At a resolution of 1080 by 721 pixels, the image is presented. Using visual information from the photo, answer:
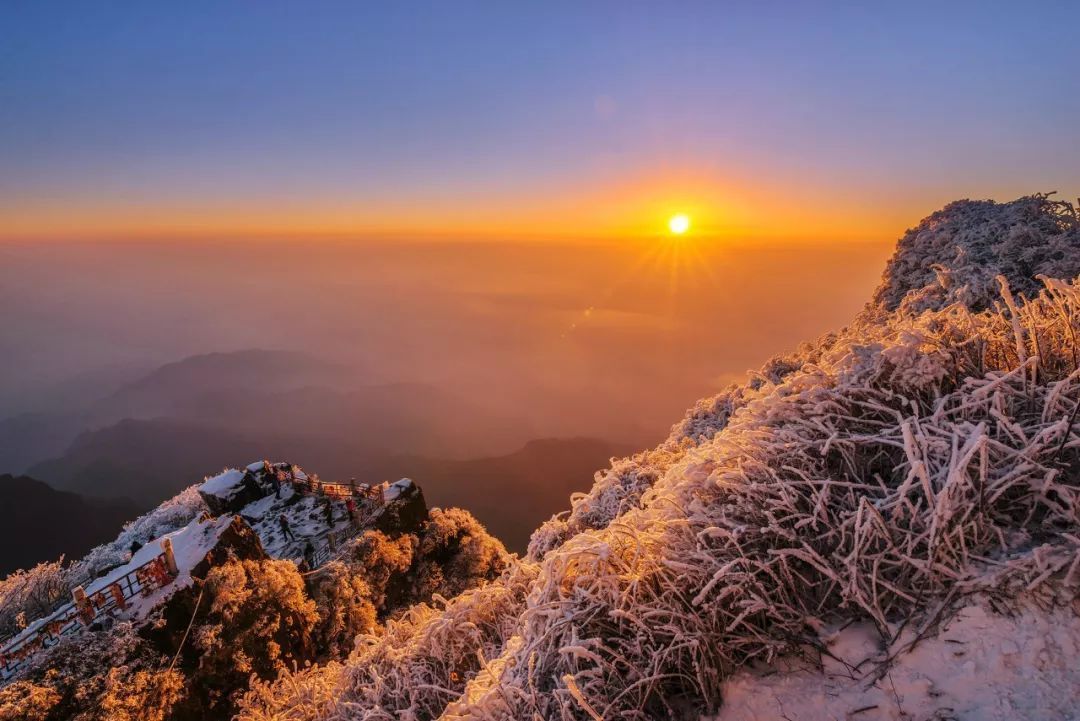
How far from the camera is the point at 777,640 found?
2.97m

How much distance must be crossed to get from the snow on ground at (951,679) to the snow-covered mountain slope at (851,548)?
0.01 meters

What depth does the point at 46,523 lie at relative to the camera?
279ft

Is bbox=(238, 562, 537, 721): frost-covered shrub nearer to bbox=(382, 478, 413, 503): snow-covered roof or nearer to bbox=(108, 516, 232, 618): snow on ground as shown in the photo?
bbox=(108, 516, 232, 618): snow on ground

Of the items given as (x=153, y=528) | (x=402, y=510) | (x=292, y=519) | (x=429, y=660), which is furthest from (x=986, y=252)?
(x=153, y=528)

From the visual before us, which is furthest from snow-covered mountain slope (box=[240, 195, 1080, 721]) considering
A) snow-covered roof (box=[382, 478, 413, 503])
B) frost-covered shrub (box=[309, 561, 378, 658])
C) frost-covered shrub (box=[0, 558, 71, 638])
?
frost-covered shrub (box=[0, 558, 71, 638])

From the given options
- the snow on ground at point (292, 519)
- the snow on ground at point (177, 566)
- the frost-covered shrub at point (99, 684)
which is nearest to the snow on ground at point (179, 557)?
the snow on ground at point (177, 566)

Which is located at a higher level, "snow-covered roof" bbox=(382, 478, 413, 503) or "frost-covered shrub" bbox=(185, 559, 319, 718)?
"frost-covered shrub" bbox=(185, 559, 319, 718)

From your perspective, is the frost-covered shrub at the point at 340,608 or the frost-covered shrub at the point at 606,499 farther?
the frost-covered shrub at the point at 340,608

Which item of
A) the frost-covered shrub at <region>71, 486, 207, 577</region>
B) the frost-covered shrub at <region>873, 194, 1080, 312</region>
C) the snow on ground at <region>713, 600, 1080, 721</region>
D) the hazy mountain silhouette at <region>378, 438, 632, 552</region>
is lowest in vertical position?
the hazy mountain silhouette at <region>378, 438, 632, 552</region>

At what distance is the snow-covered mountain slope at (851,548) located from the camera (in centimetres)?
267

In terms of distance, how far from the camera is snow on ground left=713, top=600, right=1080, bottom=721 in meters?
2.38

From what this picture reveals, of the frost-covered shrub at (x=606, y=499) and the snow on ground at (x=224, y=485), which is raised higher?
the frost-covered shrub at (x=606, y=499)

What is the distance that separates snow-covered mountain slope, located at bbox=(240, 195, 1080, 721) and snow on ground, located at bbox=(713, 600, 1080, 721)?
0.04ft

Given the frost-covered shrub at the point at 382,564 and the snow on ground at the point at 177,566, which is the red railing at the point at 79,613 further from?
the frost-covered shrub at the point at 382,564
